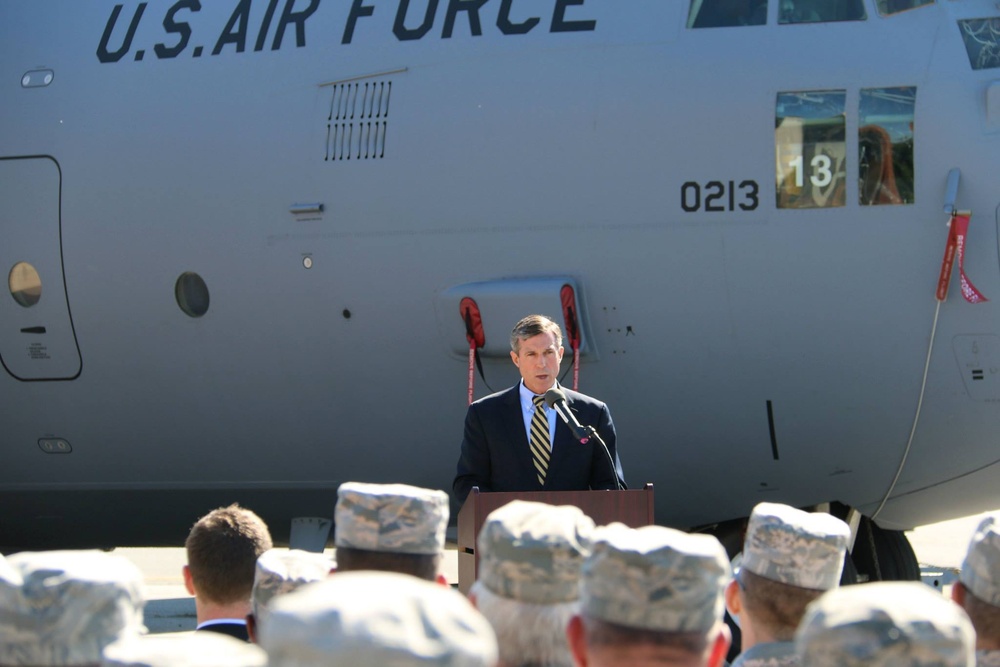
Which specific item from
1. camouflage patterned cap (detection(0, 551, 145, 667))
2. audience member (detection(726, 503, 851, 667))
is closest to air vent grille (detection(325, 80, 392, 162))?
audience member (detection(726, 503, 851, 667))

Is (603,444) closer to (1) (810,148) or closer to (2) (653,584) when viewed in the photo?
(1) (810,148)

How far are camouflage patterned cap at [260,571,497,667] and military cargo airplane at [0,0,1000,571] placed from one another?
478 centimetres

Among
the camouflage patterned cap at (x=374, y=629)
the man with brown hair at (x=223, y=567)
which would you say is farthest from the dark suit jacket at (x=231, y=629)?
the camouflage patterned cap at (x=374, y=629)

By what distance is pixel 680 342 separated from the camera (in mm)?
6422

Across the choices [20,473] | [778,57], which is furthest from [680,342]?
[20,473]

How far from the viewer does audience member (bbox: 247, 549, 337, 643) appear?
3.41 metres

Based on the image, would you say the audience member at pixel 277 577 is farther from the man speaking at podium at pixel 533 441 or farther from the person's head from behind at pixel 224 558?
the man speaking at podium at pixel 533 441

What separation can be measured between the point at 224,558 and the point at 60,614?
4.76 ft

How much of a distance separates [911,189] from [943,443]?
125 centimetres

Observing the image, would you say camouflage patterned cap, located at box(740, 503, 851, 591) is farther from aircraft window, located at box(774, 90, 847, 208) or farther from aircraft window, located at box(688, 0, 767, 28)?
aircraft window, located at box(688, 0, 767, 28)

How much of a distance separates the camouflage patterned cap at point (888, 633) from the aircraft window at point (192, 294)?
5684 millimetres

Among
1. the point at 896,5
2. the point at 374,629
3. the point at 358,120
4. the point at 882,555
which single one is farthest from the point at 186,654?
the point at 882,555

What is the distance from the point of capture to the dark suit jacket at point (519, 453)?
5.25 m

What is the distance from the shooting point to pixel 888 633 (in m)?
1.84
